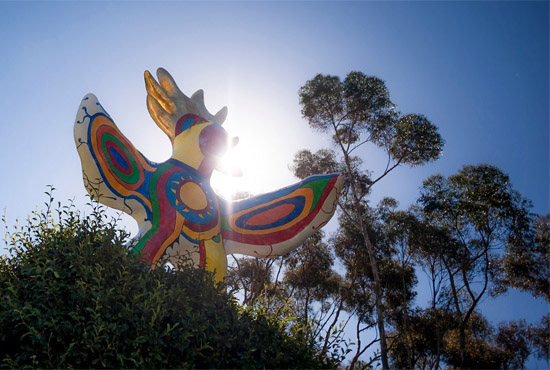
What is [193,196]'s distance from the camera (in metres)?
7.29

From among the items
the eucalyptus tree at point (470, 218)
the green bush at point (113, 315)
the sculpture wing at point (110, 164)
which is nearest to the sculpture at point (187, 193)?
the sculpture wing at point (110, 164)

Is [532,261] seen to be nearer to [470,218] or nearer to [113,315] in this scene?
[470,218]

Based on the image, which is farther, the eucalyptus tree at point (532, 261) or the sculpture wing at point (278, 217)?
the eucalyptus tree at point (532, 261)

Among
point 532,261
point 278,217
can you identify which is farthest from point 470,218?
point 278,217

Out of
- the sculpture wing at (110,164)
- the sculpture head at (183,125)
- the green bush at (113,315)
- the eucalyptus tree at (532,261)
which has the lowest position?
the green bush at (113,315)

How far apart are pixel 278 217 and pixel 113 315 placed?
14.3 ft

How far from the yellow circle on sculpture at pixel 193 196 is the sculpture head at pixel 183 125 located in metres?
0.49

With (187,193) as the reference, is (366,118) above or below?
above

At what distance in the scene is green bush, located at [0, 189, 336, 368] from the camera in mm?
3471

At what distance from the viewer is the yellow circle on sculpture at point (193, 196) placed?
283 inches

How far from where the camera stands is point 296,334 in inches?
187

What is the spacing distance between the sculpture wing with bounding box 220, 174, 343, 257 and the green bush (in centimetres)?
298

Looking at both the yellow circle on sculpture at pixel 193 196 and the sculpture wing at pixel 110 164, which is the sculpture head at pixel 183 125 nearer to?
the yellow circle on sculpture at pixel 193 196

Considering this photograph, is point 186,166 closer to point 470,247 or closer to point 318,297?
point 318,297
